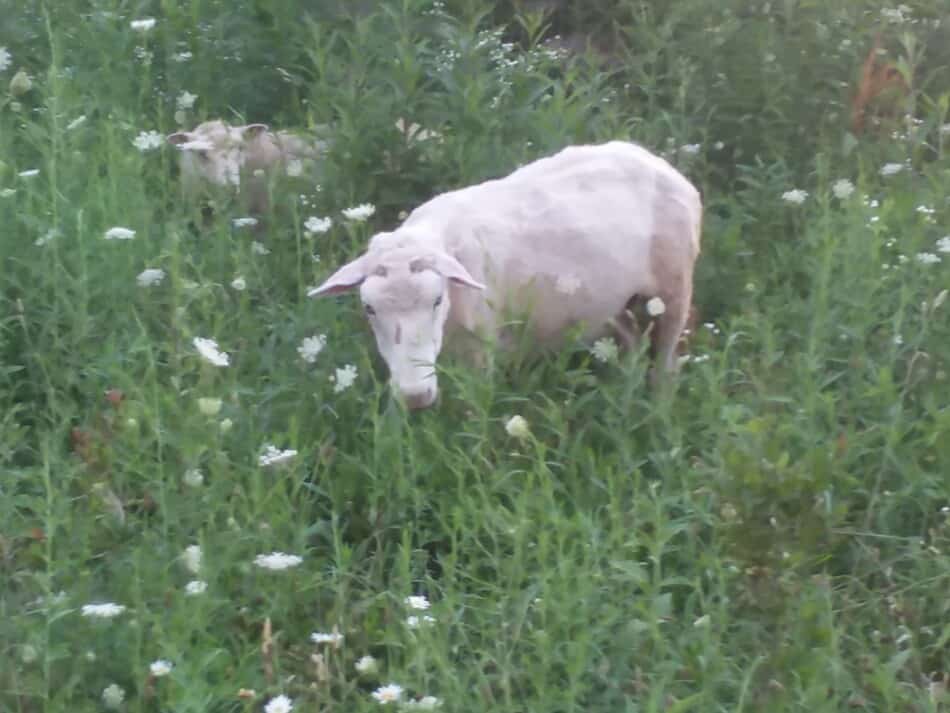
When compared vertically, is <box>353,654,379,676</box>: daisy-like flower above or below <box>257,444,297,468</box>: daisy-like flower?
above

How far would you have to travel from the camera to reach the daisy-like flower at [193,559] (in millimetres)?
3859

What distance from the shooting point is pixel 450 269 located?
4.93m

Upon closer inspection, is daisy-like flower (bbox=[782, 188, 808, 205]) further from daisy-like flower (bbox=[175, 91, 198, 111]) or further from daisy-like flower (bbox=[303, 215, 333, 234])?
daisy-like flower (bbox=[175, 91, 198, 111])

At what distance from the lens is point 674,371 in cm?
546

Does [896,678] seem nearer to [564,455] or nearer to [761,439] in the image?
[761,439]

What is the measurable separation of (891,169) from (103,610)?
4.01m

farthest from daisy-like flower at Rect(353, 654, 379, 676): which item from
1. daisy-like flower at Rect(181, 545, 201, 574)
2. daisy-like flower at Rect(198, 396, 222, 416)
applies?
daisy-like flower at Rect(198, 396, 222, 416)

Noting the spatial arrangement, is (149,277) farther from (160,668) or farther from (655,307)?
(160,668)

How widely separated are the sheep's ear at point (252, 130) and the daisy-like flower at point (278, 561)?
124 inches

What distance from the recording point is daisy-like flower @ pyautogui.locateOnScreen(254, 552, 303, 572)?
3916 millimetres

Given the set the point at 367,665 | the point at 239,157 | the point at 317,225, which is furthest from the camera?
the point at 239,157

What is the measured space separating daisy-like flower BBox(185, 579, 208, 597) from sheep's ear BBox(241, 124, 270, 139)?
3.30 m

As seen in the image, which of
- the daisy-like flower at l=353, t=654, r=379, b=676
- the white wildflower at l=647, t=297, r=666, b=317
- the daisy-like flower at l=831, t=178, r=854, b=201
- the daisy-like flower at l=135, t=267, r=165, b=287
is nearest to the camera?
the daisy-like flower at l=353, t=654, r=379, b=676

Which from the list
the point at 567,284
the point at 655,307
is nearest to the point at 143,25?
the point at 567,284
